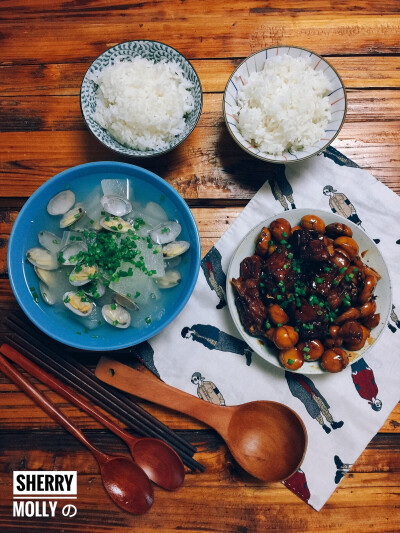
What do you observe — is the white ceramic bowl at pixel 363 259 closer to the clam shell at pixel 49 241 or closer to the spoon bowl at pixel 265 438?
the spoon bowl at pixel 265 438

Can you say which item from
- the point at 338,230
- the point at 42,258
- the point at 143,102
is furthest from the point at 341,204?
the point at 42,258

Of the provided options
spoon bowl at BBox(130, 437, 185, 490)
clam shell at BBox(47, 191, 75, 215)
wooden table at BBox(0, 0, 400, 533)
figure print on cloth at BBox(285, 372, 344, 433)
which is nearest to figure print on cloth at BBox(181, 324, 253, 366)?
figure print on cloth at BBox(285, 372, 344, 433)

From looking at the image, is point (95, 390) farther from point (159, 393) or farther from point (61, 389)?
point (159, 393)

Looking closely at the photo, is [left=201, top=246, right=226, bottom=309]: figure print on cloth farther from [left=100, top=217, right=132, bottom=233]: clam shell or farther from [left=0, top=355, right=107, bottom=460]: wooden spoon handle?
[left=0, top=355, right=107, bottom=460]: wooden spoon handle

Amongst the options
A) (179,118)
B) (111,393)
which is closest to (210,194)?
(179,118)

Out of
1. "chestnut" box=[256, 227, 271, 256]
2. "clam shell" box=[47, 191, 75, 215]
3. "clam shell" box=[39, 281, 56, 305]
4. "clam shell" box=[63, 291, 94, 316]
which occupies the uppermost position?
"chestnut" box=[256, 227, 271, 256]

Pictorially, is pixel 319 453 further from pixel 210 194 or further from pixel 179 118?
pixel 179 118
